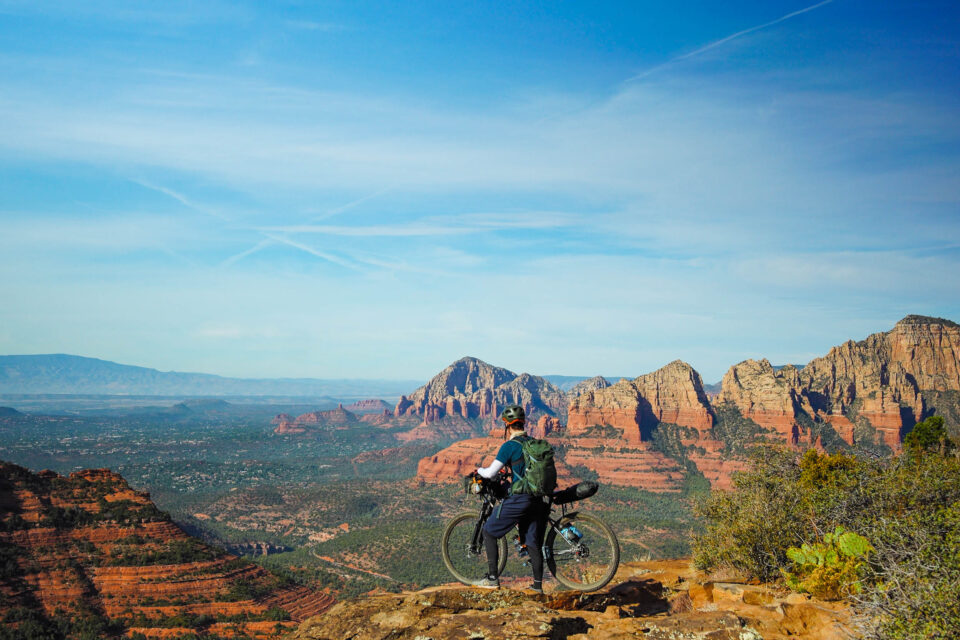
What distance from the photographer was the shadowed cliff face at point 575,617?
8156 mm

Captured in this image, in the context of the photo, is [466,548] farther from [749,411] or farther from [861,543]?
[749,411]

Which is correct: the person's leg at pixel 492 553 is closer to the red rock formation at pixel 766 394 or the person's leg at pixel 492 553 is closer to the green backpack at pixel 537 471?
the green backpack at pixel 537 471

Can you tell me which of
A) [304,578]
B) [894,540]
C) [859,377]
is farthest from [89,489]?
[859,377]

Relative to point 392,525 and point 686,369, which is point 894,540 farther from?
point 686,369

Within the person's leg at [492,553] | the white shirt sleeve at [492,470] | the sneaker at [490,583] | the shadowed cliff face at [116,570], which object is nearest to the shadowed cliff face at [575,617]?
the sneaker at [490,583]

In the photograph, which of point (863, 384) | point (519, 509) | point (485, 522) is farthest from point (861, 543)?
point (863, 384)

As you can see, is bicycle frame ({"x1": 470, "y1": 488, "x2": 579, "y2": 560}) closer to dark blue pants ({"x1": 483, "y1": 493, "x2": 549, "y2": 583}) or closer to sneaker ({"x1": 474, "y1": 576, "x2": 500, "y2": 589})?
dark blue pants ({"x1": 483, "y1": 493, "x2": 549, "y2": 583})

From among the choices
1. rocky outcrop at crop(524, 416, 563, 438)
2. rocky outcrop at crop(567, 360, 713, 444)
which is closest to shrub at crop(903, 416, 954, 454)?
rocky outcrop at crop(567, 360, 713, 444)

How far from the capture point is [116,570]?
47.7m

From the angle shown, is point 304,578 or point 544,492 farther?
point 304,578

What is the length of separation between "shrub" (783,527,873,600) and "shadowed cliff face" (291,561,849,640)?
0.41 metres

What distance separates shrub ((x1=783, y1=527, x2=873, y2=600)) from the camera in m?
10.9

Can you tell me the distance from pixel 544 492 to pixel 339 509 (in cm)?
12973

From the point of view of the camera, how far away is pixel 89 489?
56875mm
